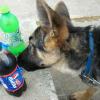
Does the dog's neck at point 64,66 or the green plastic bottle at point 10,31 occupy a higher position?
the green plastic bottle at point 10,31

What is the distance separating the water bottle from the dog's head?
22cm

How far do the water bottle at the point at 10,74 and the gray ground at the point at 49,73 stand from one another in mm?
151

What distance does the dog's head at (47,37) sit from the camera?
2322mm

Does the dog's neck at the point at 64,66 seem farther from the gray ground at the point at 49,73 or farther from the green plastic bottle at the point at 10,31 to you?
the green plastic bottle at the point at 10,31

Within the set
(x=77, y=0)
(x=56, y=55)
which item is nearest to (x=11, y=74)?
(x=56, y=55)

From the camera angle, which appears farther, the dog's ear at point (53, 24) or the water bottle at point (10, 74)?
the water bottle at point (10, 74)

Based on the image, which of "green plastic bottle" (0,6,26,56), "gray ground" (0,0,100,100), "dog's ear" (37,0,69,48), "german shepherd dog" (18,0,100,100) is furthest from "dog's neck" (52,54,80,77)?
"green plastic bottle" (0,6,26,56)

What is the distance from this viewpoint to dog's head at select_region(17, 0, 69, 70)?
232cm

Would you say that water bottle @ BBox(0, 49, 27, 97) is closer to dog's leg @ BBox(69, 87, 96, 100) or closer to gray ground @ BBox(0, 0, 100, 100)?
gray ground @ BBox(0, 0, 100, 100)

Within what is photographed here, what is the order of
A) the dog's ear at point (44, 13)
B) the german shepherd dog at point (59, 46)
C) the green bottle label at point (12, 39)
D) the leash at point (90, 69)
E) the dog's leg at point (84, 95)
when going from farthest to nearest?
the dog's leg at point (84, 95), the green bottle label at point (12, 39), the leash at point (90, 69), the german shepherd dog at point (59, 46), the dog's ear at point (44, 13)

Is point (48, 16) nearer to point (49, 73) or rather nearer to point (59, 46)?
point (59, 46)

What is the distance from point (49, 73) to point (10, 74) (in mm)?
721

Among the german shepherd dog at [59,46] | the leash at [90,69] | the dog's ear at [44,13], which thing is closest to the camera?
the dog's ear at [44,13]

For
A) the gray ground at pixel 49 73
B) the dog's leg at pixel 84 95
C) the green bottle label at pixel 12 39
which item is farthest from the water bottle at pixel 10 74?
the dog's leg at pixel 84 95
